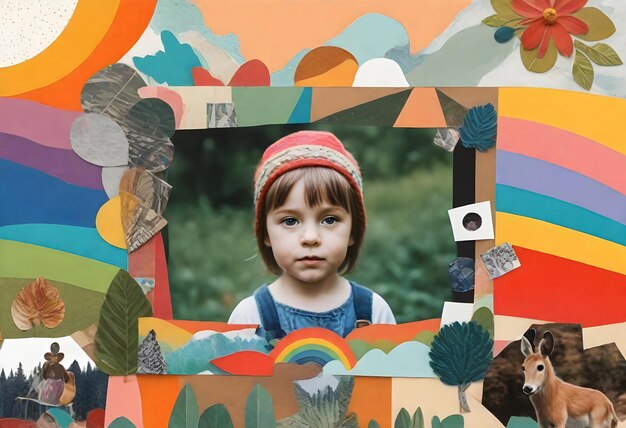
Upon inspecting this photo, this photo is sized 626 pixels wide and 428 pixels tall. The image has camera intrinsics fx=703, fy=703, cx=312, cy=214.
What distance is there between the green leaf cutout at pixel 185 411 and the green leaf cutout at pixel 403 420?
2.54 feet

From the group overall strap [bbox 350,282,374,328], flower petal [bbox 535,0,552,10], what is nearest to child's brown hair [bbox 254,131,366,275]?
overall strap [bbox 350,282,374,328]

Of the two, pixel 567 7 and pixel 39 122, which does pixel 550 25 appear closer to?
pixel 567 7

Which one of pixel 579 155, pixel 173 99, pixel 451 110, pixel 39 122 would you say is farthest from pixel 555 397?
pixel 39 122

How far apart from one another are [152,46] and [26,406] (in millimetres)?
1511

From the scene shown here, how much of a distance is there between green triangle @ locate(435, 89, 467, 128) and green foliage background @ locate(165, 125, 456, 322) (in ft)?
0.32

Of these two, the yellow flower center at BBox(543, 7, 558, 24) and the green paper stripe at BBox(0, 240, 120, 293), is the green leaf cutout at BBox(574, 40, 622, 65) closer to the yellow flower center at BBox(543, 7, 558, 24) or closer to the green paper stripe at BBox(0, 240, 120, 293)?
the yellow flower center at BBox(543, 7, 558, 24)

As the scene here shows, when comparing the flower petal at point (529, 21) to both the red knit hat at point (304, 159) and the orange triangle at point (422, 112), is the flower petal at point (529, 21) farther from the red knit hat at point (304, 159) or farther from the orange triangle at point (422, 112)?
the red knit hat at point (304, 159)

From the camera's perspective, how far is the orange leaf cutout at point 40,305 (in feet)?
9.10

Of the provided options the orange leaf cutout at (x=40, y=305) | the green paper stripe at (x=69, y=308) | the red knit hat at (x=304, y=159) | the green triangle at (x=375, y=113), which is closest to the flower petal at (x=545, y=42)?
the green triangle at (x=375, y=113)

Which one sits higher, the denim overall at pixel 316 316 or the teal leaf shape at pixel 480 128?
the teal leaf shape at pixel 480 128

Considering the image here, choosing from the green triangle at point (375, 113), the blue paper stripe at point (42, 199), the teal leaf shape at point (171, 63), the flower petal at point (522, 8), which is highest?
the flower petal at point (522, 8)

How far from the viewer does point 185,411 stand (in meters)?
2.72

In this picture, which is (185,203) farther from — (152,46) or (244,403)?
(244,403)

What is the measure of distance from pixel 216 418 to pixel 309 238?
0.79 meters
